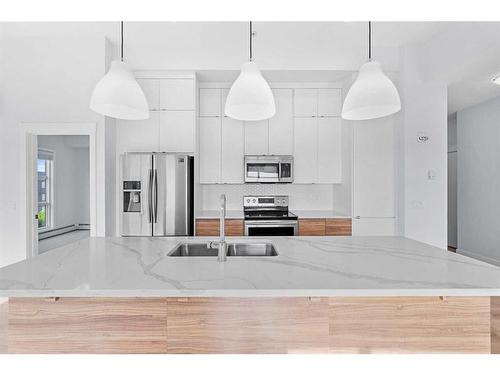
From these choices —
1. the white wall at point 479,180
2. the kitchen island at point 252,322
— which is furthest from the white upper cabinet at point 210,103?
the white wall at point 479,180

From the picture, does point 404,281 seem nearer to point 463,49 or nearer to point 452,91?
point 463,49

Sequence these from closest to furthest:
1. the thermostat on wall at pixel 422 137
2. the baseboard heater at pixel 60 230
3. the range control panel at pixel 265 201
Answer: the thermostat on wall at pixel 422 137, the range control panel at pixel 265 201, the baseboard heater at pixel 60 230

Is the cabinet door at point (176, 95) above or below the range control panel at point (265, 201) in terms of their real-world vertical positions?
above

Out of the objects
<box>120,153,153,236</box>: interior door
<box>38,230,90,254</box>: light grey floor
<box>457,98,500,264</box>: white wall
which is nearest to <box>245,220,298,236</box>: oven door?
<box>120,153,153,236</box>: interior door

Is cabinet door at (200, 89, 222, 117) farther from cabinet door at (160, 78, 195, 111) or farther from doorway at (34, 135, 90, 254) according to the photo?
doorway at (34, 135, 90, 254)

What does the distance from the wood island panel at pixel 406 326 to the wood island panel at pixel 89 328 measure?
75 cm

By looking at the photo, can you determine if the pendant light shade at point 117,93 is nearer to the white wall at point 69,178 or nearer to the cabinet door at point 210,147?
the cabinet door at point 210,147

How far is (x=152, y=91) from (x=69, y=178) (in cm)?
513

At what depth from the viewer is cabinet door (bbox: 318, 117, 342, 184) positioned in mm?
4320

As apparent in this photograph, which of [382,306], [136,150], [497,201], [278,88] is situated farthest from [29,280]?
[497,201]

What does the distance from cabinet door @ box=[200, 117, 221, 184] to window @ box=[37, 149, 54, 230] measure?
4.40 metres

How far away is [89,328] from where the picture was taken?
141cm

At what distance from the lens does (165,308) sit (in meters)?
1.42

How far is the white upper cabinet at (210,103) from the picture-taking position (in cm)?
429
